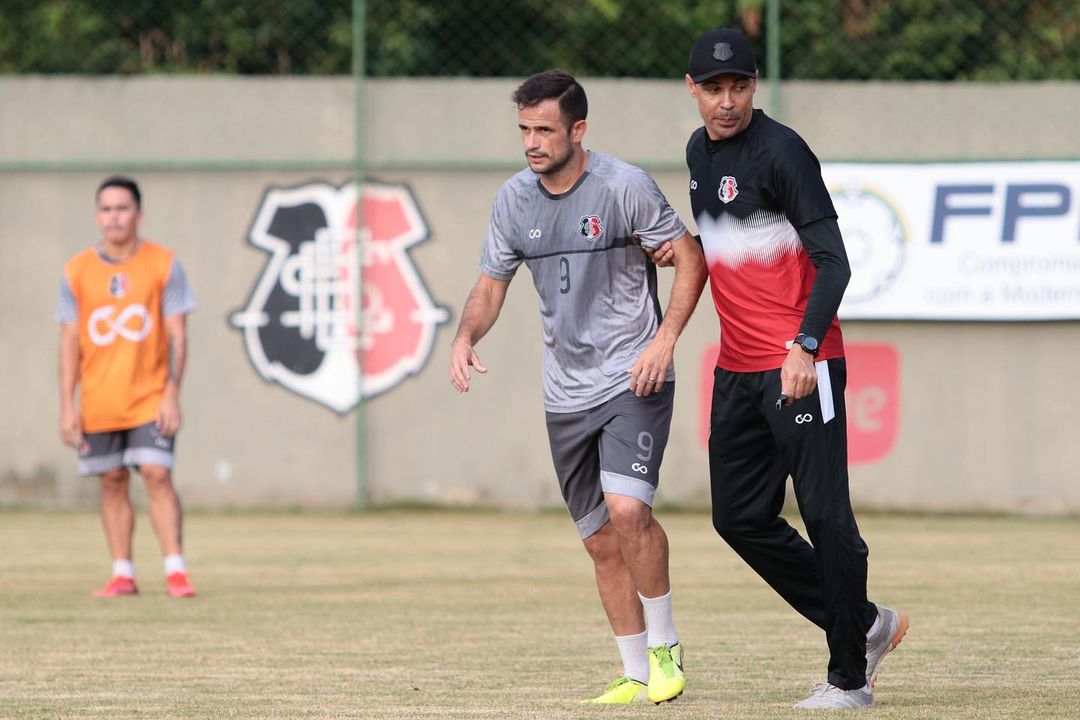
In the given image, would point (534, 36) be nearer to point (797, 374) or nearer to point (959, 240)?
point (959, 240)

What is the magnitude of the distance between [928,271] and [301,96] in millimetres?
4959

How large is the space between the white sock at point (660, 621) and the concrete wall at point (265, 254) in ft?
27.5

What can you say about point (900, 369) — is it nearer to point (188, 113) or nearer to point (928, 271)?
point (928, 271)

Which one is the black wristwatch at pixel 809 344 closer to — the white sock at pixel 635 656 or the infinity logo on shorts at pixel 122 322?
the white sock at pixel 635 656

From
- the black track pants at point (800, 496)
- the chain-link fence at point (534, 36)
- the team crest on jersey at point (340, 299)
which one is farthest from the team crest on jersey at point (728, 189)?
the team crest on jersey at point (340, 299)

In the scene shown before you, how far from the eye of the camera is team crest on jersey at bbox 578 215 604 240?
20.8 feet

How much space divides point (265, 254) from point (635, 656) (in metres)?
9.19

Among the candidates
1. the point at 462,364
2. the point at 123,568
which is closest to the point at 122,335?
the point at 123,568

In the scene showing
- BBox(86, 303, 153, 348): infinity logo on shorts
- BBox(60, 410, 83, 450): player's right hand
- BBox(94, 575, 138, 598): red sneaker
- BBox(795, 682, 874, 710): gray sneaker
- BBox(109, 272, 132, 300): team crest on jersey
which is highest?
BBox(109, 272, 132, 300): team crest on jersey

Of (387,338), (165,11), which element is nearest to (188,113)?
(387,338)

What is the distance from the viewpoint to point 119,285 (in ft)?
32.9

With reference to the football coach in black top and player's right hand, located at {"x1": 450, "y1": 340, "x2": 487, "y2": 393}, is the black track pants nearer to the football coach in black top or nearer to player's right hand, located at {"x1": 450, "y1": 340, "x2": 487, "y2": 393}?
the football coach in black top

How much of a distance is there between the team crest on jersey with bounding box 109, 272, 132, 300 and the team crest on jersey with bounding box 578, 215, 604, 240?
14.1ft

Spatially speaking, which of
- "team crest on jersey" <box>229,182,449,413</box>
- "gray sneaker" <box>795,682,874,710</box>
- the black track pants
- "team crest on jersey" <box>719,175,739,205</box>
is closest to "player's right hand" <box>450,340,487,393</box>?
the black track pants
